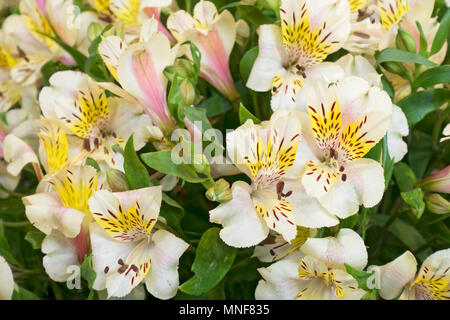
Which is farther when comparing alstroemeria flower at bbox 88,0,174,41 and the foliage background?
alstroemeria flower at bbox 88,0,174,41

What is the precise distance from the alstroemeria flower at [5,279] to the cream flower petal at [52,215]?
0.05m

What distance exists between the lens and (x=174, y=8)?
0.81 meters

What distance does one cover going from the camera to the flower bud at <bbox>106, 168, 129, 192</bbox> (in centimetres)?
64

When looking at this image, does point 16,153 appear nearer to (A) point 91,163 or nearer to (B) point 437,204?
(A) point 91,163

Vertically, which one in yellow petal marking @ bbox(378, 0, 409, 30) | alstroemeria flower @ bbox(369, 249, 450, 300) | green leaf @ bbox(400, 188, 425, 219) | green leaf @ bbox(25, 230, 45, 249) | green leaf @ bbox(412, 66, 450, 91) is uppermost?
yellow petal marking @ bbox(378, 0, 409, 30)

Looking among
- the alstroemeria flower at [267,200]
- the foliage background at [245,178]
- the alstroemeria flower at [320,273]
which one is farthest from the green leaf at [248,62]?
the alstroemeria flower at [320,273]

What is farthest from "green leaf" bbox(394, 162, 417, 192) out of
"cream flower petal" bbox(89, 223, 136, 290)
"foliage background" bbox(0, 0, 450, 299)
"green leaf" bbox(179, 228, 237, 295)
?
"cream flower petal" bbox(89, 223, 136, 290)

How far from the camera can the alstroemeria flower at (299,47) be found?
652mm

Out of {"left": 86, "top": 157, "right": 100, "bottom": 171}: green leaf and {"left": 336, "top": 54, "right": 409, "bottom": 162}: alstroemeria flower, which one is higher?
{"left": 336, "top": 54, "right": 409, "bottom": 162}: alstroemeria flower

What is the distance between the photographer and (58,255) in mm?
686

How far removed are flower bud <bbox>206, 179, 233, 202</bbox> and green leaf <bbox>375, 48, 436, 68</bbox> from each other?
0.22 m

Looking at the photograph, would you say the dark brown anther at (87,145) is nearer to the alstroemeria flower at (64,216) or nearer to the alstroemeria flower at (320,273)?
the alstroemeria flower at (64,216)

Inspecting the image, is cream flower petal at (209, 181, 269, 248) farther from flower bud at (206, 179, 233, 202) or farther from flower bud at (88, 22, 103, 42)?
flower bud at (88, 22, 103, 42)

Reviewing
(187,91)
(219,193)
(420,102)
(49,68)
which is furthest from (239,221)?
(49,68)
